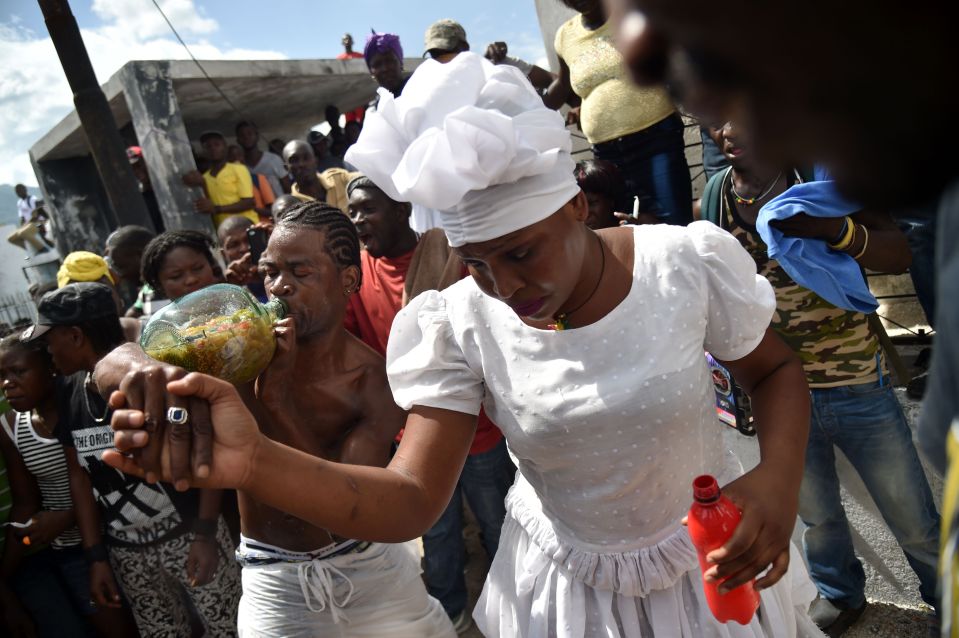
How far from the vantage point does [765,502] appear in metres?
1.45

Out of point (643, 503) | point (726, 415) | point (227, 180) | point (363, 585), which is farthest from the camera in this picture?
point (227, 180)

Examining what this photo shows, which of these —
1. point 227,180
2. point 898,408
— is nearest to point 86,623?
point 898,408

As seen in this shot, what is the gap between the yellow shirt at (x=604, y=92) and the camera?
12.6 ft

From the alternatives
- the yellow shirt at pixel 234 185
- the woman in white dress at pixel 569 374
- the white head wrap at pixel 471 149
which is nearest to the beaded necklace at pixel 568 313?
the woman in white dress at pixel 569 374

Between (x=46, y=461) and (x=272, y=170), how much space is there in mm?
5573

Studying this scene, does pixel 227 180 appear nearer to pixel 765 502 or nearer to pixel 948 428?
pixel 765 502

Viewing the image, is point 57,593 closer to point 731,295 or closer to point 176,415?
point 176,415

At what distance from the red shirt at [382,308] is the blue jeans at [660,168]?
1.42 metres

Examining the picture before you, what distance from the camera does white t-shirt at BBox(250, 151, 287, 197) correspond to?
831 cm

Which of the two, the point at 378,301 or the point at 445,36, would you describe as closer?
the point at 378,301

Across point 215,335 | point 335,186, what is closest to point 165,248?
point 215,335

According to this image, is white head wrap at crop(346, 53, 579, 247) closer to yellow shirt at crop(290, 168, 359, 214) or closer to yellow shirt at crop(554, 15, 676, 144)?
yellow shirt at crop(554, 15, 676, 144)

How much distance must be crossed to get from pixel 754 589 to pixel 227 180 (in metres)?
6.97

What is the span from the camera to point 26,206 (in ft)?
48.4
